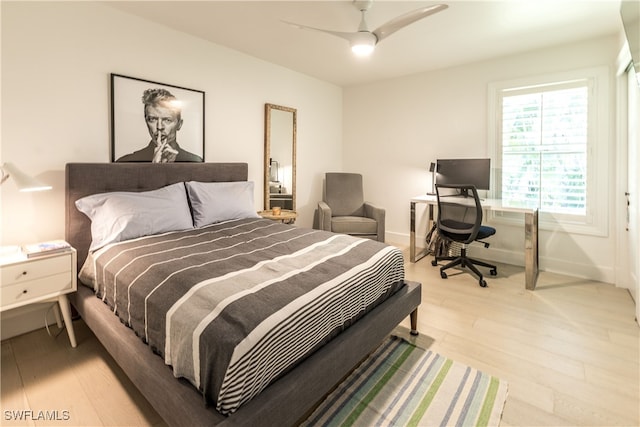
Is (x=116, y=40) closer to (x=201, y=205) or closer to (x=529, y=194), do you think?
(x=201, y=205)

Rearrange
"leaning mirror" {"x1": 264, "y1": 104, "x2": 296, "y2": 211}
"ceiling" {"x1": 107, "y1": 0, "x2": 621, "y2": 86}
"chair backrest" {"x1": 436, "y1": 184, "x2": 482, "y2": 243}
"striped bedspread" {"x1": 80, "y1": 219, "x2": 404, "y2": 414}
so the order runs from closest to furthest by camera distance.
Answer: "striped bedspread" {"x1": 80, "y1": 219, "x2": 404, "y2": 414}
"ceiling" {"x1": 107, "y1": 0, "x2": 621, "y2": 86}
"chair backrest" {"x1": 436, "y1": 184, "x2": 482, "y2": 243}
"leaning mirror" {"x1": 264, "y1": 104, "x2": 296, "y2": 211}

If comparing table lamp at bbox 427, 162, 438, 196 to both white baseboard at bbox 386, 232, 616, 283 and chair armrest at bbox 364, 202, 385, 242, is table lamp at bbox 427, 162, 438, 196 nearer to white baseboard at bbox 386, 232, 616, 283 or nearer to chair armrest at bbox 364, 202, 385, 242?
chair armrest at bbox 364, 202, 385, 242

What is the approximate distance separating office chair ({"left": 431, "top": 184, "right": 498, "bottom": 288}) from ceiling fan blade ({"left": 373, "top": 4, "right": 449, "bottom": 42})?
5.18 ft

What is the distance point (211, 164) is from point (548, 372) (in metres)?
3.20

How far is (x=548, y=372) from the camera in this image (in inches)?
74.9

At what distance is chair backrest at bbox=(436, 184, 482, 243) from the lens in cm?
319

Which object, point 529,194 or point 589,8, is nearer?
point 589,8

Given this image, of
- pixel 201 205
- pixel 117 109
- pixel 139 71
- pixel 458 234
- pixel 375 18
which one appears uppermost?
pixel 375 18

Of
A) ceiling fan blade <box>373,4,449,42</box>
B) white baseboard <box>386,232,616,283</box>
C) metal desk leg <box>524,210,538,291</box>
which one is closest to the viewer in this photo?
ceiling fan blade <box>373,4,449,42</box>

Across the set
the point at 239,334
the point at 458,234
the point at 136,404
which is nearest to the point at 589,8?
the point at 458,234

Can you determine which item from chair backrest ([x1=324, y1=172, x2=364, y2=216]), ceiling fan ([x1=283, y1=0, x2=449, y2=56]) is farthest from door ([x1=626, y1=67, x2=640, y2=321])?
chair backrest ([x1=324, y1=172, x2=364, y2=216])

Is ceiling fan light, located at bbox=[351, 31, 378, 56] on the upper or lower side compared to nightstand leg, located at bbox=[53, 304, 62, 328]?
upper

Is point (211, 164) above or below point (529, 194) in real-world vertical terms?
above

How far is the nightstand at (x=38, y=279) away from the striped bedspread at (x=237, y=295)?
0.13 m
